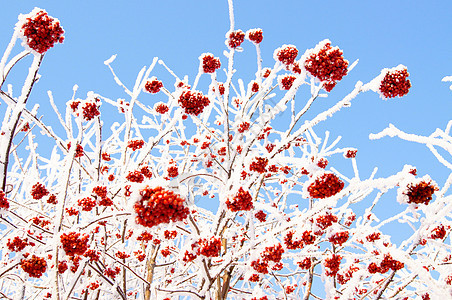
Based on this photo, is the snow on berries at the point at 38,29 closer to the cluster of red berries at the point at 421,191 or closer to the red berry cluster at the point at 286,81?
the red berry cluster at the point at 286,81

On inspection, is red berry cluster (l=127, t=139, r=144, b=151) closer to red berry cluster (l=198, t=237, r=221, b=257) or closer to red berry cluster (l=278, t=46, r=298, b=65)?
red berry cluster (l=198, t=237, r=221, b=257)

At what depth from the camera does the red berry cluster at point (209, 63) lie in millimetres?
4074

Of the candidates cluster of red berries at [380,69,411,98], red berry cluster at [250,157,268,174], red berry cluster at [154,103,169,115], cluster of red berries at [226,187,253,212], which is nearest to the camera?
cluster of red berries at [380,69,411,98]

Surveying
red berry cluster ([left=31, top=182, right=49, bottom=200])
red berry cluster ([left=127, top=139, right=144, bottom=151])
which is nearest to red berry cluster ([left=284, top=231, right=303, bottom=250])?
red berry cluster ([left=127, top=139, right=144, bottom=151])

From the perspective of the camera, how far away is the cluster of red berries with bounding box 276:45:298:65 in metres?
4.05

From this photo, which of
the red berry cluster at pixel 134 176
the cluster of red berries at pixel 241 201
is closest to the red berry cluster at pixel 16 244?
the red berry cluster at pixel 134 176

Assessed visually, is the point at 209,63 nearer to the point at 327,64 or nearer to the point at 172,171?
the point at 172,171

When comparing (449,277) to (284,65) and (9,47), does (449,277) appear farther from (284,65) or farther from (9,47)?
(9,47)

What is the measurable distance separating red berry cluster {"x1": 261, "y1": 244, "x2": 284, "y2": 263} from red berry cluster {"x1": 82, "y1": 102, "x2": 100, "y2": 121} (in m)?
2.45

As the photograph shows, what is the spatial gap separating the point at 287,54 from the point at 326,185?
2.15 m

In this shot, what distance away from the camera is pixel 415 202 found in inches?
95.3

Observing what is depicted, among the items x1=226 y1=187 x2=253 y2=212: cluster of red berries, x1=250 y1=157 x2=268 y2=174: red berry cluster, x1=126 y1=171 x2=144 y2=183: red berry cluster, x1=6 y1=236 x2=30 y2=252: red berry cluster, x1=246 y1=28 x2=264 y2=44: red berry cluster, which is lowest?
x1=6 y1=236 x2=30 y2=252: red berry cluster

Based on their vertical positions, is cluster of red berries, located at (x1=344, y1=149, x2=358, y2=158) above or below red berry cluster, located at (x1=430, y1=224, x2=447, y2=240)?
above

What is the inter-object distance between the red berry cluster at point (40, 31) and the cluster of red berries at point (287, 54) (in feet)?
8.56
